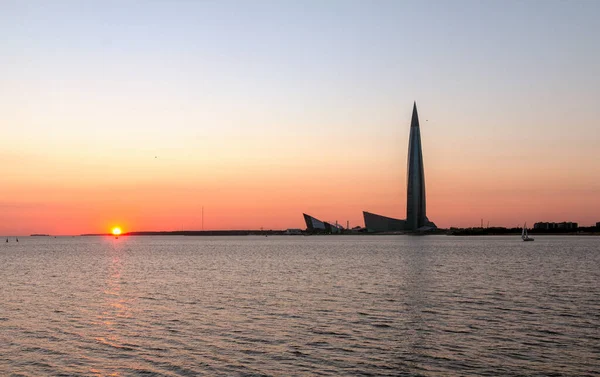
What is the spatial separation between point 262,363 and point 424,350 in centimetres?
707

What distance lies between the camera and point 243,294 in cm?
4725

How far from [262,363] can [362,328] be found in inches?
336

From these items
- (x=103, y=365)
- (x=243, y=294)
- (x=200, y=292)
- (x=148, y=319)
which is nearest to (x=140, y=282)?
(x=200, y=292)

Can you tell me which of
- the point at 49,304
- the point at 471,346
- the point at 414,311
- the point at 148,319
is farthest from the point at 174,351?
the point at 49,304

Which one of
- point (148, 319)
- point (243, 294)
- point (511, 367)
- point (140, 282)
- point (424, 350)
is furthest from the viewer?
point (140, 282)

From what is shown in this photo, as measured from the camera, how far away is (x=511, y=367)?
2273cm

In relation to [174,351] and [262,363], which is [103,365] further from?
[262,363]

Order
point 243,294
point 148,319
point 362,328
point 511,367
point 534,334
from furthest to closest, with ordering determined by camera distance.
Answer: point 243,294
point 148,319
point 362,328
point 534,334
point 511,367

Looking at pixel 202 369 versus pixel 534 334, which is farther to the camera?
pixel 534 334

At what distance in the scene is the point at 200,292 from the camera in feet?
162

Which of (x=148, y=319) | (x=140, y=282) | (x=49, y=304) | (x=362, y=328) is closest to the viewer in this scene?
(x=362, y=328)

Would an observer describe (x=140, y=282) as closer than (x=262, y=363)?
No

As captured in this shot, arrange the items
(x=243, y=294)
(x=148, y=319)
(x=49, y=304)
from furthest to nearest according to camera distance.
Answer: (x=243, y=294), (x=49, y=304), (x=148, y=319)

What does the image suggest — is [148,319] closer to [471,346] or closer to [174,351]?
[174,351]
